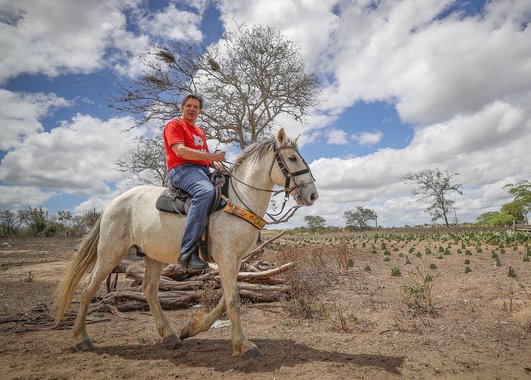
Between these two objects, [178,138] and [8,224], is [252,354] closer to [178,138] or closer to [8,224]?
[178,138]

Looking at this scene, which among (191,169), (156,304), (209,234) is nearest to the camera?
(209,234)

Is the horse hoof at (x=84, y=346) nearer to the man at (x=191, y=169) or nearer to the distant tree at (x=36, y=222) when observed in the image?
the man at (x=191, y=169)

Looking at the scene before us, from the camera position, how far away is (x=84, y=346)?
4520mm

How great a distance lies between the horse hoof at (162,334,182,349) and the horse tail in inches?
66.7

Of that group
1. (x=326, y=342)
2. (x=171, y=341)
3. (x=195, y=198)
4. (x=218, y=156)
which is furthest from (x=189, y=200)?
(x=326, y=342)

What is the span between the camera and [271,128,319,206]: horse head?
3994 millimetres

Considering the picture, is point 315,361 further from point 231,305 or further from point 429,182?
point 429,182

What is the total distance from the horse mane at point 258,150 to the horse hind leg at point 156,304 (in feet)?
6.97

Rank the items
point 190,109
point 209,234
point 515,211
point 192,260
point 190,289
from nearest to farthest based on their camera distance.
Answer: point 192,260, point 209,234, point 190,109, point 190,289, point 515,211

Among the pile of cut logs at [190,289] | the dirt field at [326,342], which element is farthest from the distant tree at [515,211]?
the pile of cut logs at [190,289]

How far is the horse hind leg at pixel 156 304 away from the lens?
15.0ft

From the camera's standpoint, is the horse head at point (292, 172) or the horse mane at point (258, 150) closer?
the horse head at point (292, 172)

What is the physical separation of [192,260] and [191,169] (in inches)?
48.5

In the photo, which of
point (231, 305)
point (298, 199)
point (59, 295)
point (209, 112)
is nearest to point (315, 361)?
point (231, 305)
